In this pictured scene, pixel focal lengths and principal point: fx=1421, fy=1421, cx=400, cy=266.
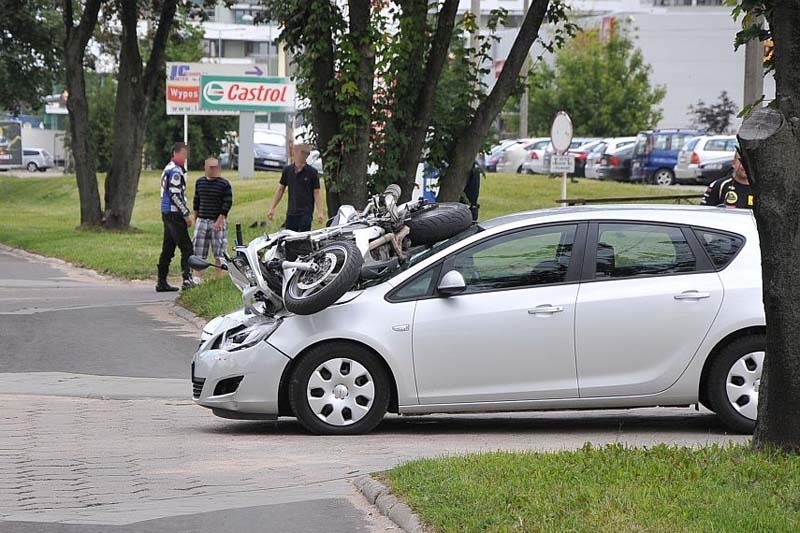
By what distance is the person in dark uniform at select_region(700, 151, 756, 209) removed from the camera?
528 inches

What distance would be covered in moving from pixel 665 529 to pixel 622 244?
3.91 m

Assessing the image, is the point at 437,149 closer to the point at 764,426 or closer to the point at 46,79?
the point at 764,426

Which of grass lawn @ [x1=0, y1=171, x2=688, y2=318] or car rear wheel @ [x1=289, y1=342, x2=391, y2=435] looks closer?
car rear wheel @ [x1=289, y1=342, x2=391, y2=435]

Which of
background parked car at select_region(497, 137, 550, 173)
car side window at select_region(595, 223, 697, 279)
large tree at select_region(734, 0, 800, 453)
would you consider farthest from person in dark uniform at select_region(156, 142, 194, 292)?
background parked car at select_region(497, 137, 550, 173)

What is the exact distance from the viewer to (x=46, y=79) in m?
44.1

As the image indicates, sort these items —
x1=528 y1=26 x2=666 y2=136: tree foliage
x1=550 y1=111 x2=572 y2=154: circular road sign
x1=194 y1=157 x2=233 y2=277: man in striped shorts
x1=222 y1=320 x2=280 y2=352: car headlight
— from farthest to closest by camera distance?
x1=528 y1=26 x2=666 y2=136: tree foliage
x1=550 y1=111 x2=572 y2=154: circular road sign
x1=194 y1=157 x2=233 y2=277: man in striped shorts
x1=222 y1=320 x2=280 y2=352: car headlight

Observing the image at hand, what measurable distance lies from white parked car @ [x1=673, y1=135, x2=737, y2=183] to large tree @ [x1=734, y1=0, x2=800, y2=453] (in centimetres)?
3527

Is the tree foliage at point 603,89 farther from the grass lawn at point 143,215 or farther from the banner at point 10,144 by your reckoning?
the banner at point 10,144

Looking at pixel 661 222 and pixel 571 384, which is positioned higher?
pixel 661 222

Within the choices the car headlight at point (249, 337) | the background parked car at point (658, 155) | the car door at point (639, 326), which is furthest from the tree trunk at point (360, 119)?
the background parked car at point (658, 155)

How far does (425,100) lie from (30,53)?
92.4 ft

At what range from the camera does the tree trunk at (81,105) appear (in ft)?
108

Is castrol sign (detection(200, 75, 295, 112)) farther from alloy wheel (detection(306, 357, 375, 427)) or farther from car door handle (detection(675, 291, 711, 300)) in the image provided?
car door handle (detection(675, 291, 711, 300))

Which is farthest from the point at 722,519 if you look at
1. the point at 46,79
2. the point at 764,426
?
the point at 46,79
